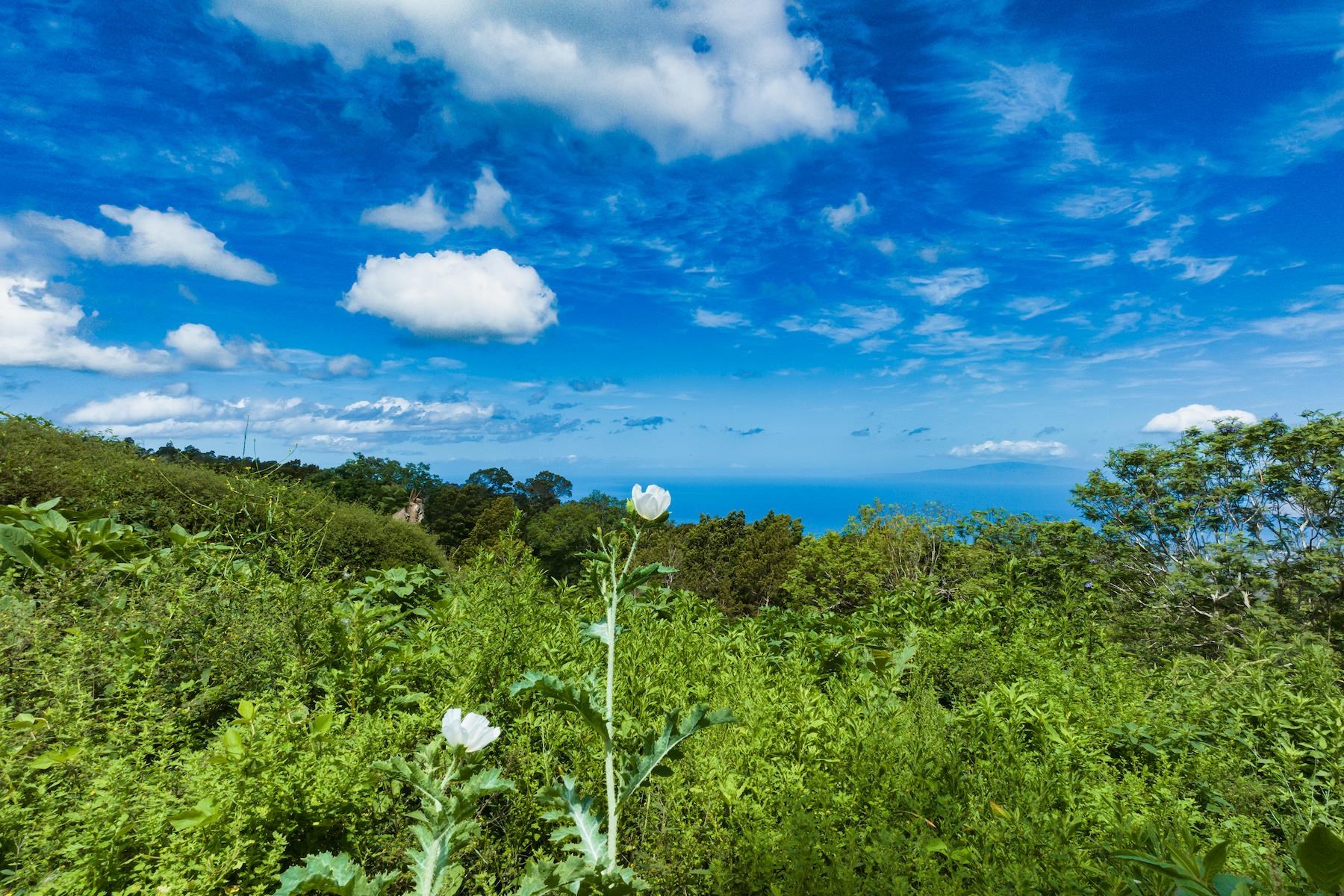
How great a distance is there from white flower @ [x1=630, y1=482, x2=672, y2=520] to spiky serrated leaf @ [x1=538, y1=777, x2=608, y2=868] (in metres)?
0.77

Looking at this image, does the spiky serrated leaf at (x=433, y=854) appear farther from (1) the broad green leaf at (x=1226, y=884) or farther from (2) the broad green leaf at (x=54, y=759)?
(1) the broad green leaf at (x=1226, y=884)

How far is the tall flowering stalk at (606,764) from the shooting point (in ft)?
4.92

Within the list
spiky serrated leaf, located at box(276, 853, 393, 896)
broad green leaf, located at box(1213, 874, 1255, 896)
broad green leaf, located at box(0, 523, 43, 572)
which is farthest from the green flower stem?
broad green leaf, located at box(0, 523, 43, 572)

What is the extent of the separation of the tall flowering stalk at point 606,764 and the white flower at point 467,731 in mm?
197

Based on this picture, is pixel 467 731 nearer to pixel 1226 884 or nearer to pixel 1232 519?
pixel 1226 884

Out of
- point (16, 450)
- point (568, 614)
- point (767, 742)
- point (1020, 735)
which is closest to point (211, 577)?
point (568, 614)

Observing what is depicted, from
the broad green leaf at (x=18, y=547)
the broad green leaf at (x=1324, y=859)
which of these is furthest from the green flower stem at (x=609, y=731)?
the broad green leaf at (x=18, y=547)

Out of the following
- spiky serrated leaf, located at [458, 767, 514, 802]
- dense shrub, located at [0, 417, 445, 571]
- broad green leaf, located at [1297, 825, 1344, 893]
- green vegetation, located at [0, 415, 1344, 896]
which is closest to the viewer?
broad green leaf, located at [1297, 825, 1344, 893]

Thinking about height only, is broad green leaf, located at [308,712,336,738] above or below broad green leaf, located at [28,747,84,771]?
below

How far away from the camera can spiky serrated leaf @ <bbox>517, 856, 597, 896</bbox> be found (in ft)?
4.73

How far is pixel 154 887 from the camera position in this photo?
1.47 metres

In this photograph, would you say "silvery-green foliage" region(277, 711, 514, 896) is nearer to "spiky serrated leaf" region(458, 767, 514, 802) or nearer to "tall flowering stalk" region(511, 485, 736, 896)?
"spiky serrated leaf" region(458, 767, 514, 802)

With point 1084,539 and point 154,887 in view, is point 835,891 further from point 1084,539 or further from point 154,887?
point 1084,539

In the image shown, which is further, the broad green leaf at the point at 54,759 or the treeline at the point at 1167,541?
the treeline at the point at 1167,541
